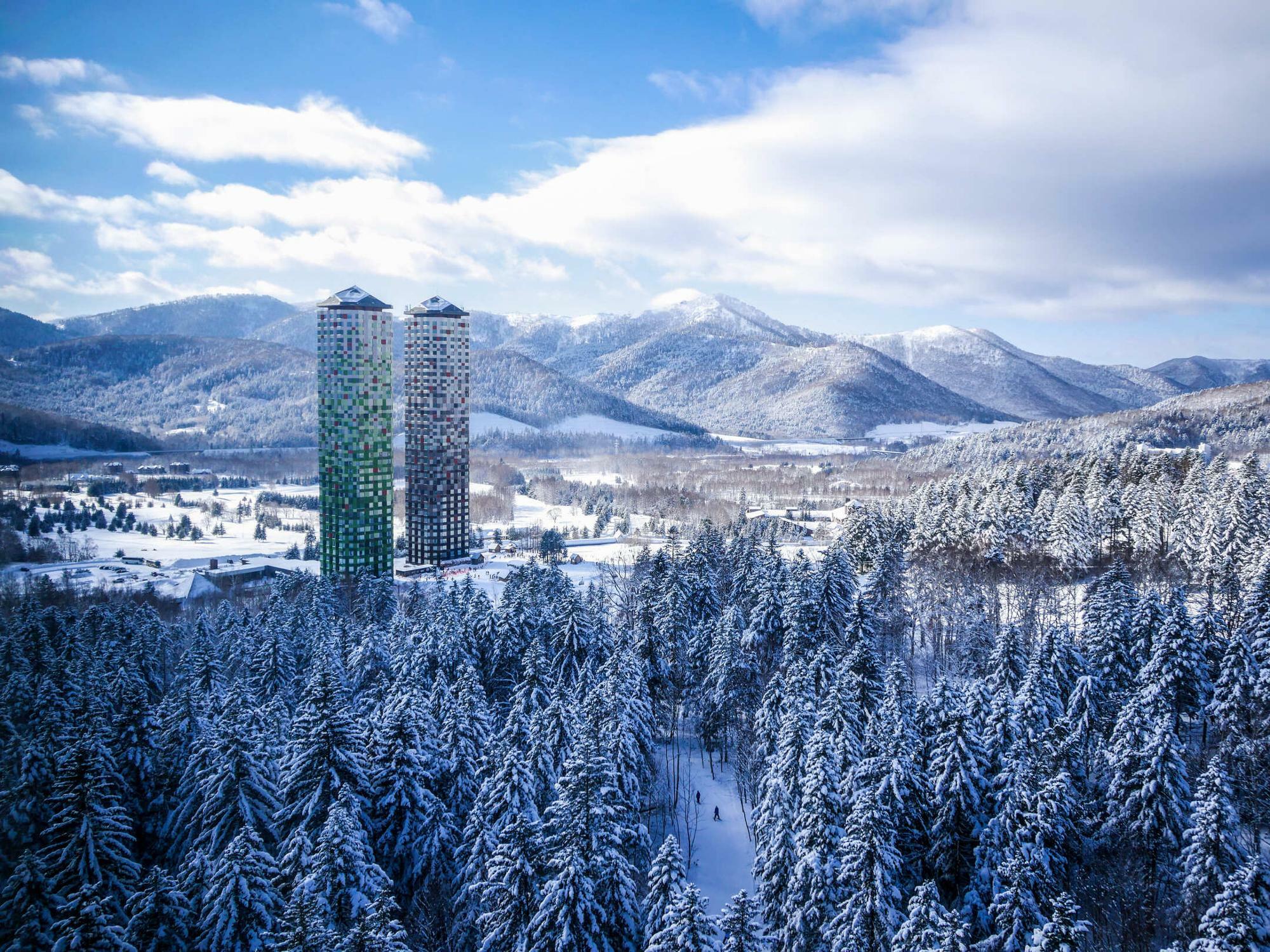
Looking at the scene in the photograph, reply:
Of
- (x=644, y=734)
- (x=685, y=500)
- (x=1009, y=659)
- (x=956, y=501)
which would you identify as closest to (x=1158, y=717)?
(x=1009, y=659)

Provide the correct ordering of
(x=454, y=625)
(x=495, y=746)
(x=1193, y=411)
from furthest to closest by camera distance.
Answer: (x=1193, y=411), (x=454, y=625), (x=495, y=746)

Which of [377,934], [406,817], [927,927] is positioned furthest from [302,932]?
[927,927]

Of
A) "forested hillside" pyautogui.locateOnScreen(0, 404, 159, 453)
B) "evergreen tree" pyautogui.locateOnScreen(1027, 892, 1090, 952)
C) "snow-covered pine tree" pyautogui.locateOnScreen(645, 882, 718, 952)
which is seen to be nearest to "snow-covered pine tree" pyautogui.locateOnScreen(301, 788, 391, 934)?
"snow-covered pine tree" pyautogui.locateOnScreen(645, 882, 718, 952)

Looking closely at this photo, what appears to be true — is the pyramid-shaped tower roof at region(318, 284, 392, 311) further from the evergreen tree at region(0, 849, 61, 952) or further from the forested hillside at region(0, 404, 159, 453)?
the evergreen tree at region(0, 849, 61, 952)

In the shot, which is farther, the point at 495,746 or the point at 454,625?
the point at 454,625

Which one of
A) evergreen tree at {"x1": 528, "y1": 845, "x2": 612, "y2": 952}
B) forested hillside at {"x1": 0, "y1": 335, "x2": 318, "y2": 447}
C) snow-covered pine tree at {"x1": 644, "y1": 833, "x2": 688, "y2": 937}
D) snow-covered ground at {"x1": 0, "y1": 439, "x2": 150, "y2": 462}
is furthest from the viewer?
forested hillside at {"x1": 0, "y1": 335, "x2": 318, "y2": 447}

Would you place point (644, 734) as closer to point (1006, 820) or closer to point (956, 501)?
point (1006, 820)

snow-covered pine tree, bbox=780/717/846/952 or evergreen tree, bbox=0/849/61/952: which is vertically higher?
evergreen tree, bbox=0/849/61/952

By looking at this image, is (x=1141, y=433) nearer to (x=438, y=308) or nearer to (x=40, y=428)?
(x=438, y=308)
